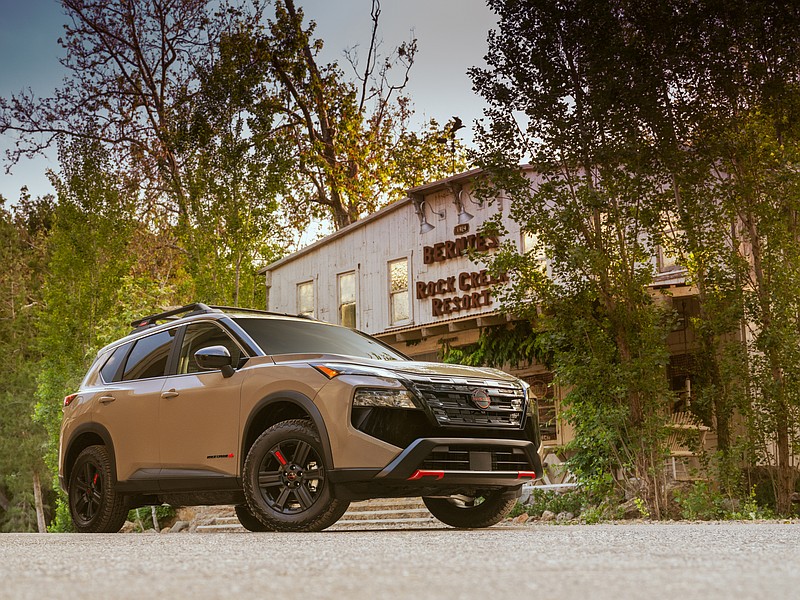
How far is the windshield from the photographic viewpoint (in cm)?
889

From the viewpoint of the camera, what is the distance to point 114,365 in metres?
10.4

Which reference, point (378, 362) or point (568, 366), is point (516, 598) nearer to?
point (378, 362)

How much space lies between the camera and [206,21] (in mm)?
32875

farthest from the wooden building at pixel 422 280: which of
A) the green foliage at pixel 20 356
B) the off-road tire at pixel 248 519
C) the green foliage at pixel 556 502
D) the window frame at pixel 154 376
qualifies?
the green foliage at pixel 20 356

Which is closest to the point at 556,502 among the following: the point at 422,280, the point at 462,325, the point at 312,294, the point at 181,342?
the point at 462,325

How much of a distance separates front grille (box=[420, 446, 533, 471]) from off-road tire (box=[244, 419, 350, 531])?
0.77 metres

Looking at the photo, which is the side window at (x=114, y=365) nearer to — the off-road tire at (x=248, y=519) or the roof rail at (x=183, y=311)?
the roof rail at (x=183, y=311)

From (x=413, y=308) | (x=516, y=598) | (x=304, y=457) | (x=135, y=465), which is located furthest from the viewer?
(x=413, y=308)

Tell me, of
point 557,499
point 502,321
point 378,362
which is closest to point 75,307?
point 502,321

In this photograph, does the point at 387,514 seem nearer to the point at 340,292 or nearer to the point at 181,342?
the point at 181,342

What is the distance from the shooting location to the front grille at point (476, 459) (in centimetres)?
759

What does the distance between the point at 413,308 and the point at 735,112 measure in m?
11.4

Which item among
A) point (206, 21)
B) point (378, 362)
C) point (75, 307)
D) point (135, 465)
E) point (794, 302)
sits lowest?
point (135, 465)

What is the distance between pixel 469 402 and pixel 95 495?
423 centimetres
